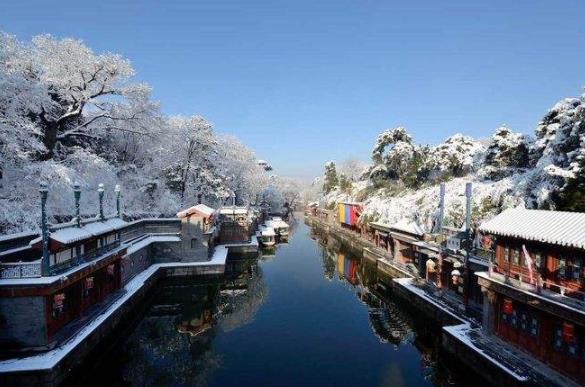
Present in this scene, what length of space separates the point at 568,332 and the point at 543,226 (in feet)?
14.6

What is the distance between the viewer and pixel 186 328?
23.7m

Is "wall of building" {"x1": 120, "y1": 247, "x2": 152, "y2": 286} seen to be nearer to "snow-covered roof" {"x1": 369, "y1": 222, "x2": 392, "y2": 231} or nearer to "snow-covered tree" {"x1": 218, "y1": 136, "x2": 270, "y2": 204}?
"snow-covered roof" {"x1": 369, "y1": 222, "x2": 392, "y2": 231}

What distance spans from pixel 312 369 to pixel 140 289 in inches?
601

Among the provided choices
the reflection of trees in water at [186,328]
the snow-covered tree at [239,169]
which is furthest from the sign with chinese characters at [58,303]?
the snow-covered tree at [239,169]

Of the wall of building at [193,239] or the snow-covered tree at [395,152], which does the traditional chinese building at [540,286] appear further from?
the snow-covered tree at [395,152]


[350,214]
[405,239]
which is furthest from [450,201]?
[350,214]

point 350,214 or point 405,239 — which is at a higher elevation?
point 350,214

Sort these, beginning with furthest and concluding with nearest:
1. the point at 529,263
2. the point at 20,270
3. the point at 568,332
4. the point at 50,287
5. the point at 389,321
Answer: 1. the point at 389,321
2. the point at 20,270
3. the point at 50,287
4. the point at 529,263
5. the point at 568,332

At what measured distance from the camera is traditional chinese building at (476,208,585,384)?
45.0ft

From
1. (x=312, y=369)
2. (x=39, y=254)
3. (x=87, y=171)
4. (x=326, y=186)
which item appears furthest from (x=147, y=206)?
(x=326, y=186)

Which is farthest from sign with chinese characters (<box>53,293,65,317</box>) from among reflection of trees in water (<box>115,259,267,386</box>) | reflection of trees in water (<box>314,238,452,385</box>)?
reflection of trees in water (<box>314,238,452,385</box>)

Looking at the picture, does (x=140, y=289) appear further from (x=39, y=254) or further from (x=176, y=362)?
(x=176, y=362)

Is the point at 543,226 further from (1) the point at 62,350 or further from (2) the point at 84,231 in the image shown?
(2) the point at 84,231

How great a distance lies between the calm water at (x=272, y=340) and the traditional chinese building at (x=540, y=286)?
3892 mm
